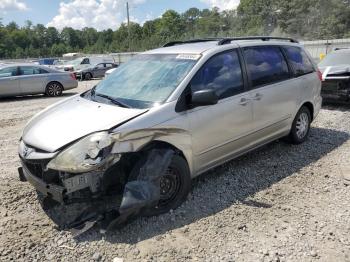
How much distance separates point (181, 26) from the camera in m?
108

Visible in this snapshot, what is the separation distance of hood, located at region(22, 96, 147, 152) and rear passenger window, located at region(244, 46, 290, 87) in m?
1.93

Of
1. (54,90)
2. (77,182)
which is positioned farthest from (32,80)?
(77,182)

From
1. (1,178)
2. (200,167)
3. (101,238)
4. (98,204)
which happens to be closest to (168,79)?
(200,167)

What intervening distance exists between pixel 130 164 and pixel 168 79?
1142 mm

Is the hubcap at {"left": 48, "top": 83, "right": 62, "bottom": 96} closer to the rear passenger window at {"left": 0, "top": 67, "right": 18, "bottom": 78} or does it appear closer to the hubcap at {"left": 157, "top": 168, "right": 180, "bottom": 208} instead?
the rear passenger window at {"left": 0, "top": 67, "right": 18, "bottom": 78}

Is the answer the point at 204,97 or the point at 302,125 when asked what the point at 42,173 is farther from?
the point at 302,125

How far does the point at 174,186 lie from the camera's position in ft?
13.7

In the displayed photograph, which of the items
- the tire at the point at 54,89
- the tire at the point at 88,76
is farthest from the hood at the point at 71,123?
the tire at the point at 88,76

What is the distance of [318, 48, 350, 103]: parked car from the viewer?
30.0 feet

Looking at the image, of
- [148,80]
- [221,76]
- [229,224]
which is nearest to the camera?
[229,224]

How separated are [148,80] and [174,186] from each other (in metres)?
1.34

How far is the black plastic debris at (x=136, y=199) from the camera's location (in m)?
3.61

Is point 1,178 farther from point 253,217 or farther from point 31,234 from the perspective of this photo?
point 253,217

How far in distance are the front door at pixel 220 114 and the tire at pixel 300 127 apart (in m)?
1.48
